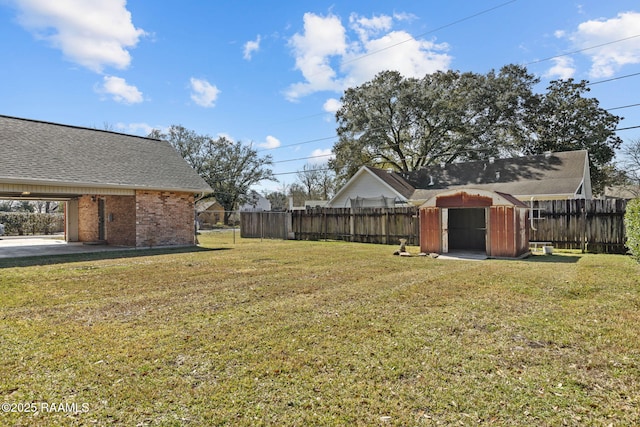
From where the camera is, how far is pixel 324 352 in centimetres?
355

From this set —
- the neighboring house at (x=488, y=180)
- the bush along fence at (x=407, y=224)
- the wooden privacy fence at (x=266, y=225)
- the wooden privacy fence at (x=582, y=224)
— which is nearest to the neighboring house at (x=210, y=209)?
the wooden privacy fence at (x=266, y=225)

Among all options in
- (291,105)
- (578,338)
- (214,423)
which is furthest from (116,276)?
(291,105)

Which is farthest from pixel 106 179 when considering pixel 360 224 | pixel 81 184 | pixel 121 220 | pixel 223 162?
pixel 223 162

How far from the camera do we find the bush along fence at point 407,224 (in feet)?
38.2

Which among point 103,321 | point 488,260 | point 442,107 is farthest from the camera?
point 442,107

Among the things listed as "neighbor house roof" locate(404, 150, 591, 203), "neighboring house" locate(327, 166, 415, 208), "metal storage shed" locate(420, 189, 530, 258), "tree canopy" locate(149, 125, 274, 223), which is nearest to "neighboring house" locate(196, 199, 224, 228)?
"tree canopy" locate(149, 125, 274, 223)

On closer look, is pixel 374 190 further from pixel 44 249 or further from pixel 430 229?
pixel 44 249

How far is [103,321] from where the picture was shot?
4.61 m

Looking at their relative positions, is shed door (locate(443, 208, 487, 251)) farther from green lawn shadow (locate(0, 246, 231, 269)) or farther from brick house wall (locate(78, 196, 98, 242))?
brick house wall (locate(78, 196, 98, 242))

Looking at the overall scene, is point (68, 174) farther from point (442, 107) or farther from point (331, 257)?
point (442, 107)

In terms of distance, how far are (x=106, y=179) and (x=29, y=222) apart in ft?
55.7

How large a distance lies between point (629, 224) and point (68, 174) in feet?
55.3

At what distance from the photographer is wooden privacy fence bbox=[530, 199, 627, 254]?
11.5m

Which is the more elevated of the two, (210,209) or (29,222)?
(210,209)
